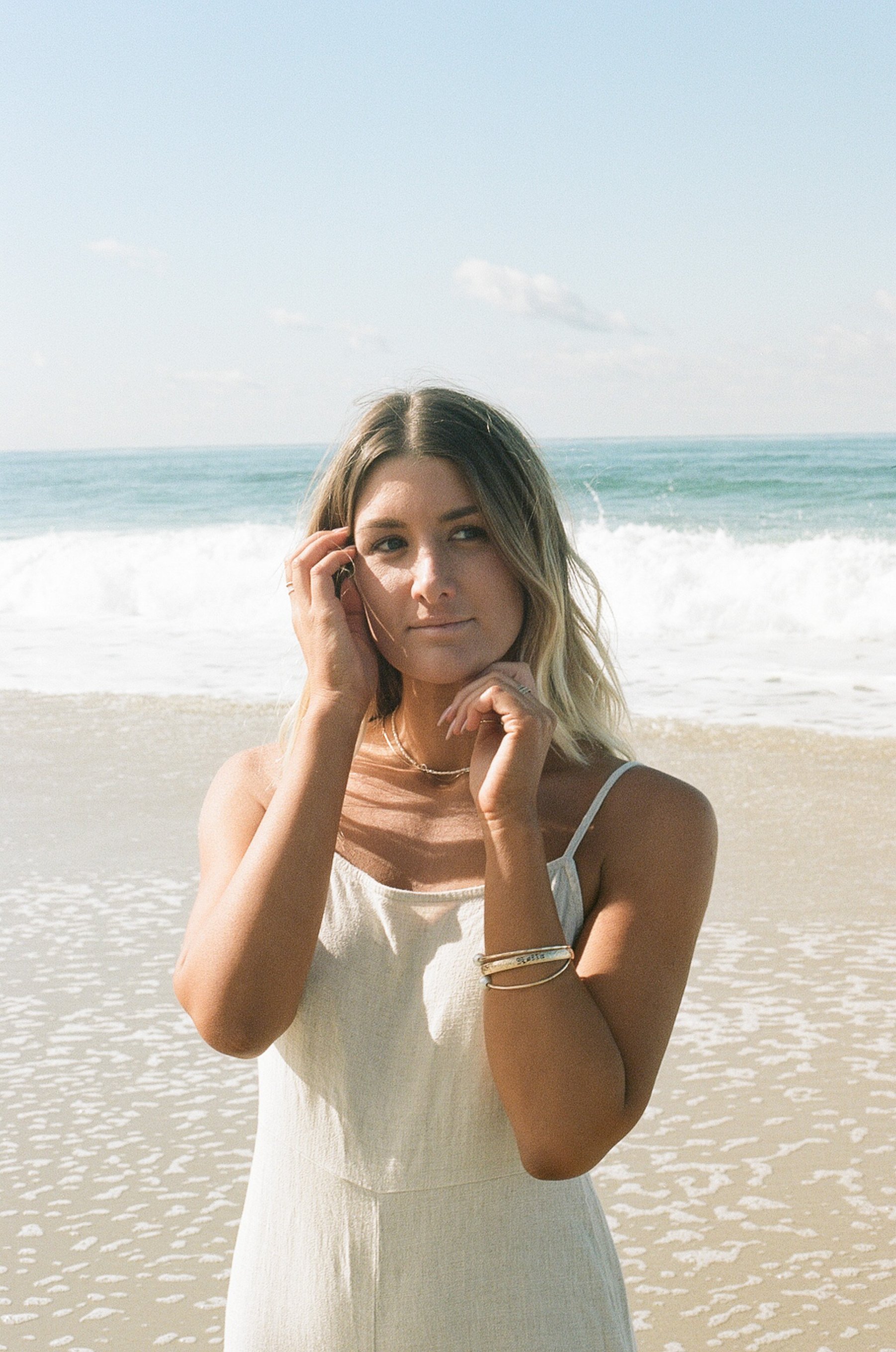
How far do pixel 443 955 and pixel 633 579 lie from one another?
14306 mm

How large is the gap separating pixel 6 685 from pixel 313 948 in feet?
30.8

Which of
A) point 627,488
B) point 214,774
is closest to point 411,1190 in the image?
point 214,774

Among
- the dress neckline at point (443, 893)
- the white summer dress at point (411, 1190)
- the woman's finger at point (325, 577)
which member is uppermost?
the woman's finger at point (325, 577)

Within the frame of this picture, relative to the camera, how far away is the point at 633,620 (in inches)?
559

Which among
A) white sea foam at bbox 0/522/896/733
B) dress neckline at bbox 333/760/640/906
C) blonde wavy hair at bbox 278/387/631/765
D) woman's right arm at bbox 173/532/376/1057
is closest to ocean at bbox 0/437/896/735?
white sea foam at bbox 0/522/896/733

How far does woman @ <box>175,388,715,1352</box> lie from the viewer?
171 centimetres

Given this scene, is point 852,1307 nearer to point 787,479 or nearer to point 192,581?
point 192,581

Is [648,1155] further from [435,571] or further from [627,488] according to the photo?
[627,488]

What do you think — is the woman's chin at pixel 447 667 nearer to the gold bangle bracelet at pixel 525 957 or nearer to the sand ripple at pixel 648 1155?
the gold bangle bracelet at pixel 525 957

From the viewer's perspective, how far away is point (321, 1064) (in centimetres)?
181

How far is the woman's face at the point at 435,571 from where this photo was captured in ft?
6.42

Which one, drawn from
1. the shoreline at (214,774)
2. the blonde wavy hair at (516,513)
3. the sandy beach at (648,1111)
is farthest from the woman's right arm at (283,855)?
the shoreline at (214,774)

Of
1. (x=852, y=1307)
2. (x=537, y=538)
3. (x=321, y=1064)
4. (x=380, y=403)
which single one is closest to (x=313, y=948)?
(x=321, y=1064)

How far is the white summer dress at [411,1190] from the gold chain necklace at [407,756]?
284 millimetres
